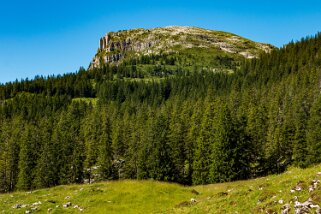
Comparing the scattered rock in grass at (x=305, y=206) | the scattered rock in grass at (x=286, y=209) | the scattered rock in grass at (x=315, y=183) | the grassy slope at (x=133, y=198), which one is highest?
the scattered rock in grass at (x=315, y=183)

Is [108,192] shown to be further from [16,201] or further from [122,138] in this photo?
[122,138]

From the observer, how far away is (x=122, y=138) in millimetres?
97812

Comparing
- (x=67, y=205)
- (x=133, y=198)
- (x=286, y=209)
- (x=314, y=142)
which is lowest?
(x=133, y=198)

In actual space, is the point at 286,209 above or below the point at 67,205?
above

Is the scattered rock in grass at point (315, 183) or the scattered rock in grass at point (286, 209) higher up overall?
the scattered rock in grass at point (315, 183)

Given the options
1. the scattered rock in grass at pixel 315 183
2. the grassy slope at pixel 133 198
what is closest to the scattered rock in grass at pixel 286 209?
the scattered rock in grass at pixel 315 183

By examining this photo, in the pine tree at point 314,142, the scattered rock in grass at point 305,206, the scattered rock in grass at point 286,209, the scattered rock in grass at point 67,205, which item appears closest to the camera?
the scattered rock in grass at point 305,206

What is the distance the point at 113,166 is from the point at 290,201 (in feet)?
244

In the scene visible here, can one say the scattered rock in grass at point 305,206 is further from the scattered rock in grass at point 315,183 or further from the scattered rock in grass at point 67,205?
the scattered rock in grass at point 67,205

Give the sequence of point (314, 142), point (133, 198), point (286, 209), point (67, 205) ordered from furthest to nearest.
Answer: point (314, 142) < point (133, 198) < point (67, 205) < point (286, 209)

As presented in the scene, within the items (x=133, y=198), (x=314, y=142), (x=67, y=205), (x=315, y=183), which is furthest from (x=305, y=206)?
(x=314, y=142)

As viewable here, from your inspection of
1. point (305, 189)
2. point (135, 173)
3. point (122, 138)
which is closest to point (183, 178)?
point (135, 173)

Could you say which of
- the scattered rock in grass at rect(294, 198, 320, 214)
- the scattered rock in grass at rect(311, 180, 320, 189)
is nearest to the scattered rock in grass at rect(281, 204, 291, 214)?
the scattered rock in grass at rect(294, 198, 320, 214)

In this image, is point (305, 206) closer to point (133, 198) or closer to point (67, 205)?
point (133, 198)
